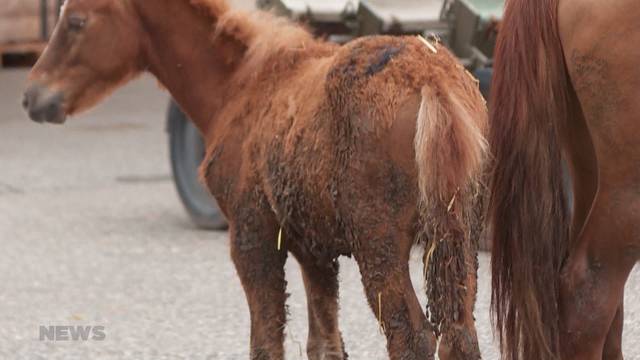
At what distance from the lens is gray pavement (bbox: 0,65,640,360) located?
7199mm

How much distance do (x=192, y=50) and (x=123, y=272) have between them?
11.8ft

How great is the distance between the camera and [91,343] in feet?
23.7

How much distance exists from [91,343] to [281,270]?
2260 mm

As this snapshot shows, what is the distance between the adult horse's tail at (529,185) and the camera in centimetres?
499

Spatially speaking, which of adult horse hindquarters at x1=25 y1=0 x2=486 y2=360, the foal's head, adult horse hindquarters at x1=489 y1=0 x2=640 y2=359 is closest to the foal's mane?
adult horse hindquarters at x1=25 y1=0 x2=486 y2=360

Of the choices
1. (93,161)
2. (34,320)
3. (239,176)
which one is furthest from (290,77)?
(93,161)

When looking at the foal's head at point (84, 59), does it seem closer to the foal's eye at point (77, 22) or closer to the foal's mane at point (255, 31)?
the foal's eye at point (77, 22)

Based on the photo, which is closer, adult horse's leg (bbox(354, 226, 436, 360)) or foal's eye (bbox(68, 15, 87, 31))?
adult horse's leg (bbox(354, 226, 436, 360))

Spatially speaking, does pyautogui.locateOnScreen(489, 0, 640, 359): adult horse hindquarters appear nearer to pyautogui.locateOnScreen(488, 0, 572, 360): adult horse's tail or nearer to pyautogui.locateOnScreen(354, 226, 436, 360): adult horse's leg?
pyautogui.locateOnScreen(488, 0, 572, 360): adult horse's tail

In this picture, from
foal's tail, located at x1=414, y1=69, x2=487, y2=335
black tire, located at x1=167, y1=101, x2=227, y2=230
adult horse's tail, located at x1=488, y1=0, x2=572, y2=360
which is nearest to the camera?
foal's tail, located at x1=414, y1=69, x2=487, y2=335

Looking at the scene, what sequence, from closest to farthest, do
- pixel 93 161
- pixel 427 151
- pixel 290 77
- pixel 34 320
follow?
pixel 427 151 < pixel 290 77 < pixel 34 320 < pixel 93 161

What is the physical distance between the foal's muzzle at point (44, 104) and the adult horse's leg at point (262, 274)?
79 cm

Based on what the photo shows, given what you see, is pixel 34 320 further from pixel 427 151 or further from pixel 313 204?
pixel 427 151

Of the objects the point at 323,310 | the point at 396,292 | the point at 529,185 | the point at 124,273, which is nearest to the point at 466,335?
the point at 396,292
